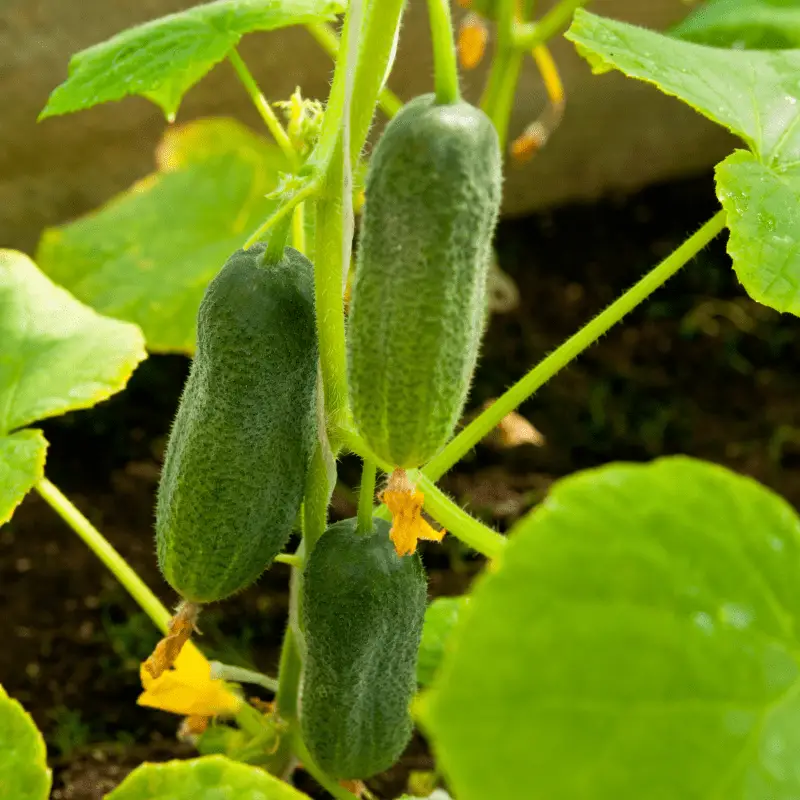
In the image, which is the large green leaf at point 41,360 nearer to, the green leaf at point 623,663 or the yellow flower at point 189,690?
the yellow flower at point 189,690

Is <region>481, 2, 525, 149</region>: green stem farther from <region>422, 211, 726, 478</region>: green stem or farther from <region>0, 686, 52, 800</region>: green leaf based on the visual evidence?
<region>0, 686, 52, 800</region>: green leaf

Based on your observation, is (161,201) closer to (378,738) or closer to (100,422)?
(100,422)

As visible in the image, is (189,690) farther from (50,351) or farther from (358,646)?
(50,351)

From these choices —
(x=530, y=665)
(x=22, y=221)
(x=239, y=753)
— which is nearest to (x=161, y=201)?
(x=22, y=221)

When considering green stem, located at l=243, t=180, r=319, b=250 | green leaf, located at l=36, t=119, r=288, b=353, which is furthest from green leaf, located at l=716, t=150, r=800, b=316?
green leaf, located at l=36, t=119, r=288, b=353

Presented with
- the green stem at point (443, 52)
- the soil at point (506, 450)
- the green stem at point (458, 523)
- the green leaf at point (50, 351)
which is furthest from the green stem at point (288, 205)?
the soil at point (506, 450)
